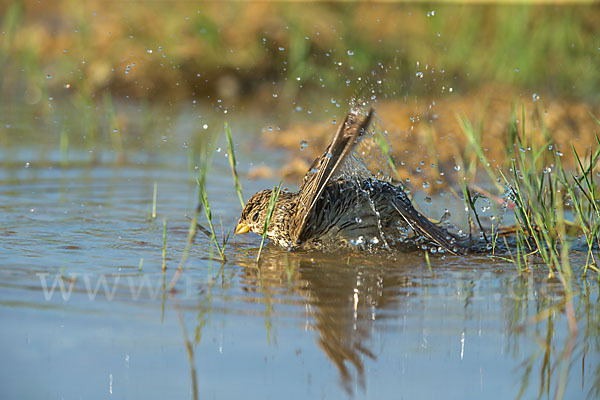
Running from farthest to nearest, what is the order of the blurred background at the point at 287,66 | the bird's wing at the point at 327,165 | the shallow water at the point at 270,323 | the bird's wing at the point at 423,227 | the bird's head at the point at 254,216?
1. the blurred background at the point at 287,66
2. the bird's head at the point at 254,216
3. the bird's wing at the point at 423,227
4. the bird's wing at the point at 327,165
5. the shallow water at the point at 270,323

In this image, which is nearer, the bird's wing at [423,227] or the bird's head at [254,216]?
the bird's wing at [423,227]

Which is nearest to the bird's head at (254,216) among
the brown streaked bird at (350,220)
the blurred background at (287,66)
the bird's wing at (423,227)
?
the brown streaked bird at (350,220)

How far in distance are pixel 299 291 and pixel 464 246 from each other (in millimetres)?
1609

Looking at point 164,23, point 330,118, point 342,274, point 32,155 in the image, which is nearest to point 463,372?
point 342,274

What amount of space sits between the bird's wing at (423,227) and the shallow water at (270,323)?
213 millimetres

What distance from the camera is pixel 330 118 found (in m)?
10.5

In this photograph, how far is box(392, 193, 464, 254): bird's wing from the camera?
226 inches

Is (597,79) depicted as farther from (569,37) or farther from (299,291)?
(299,291)

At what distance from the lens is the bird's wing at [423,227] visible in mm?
5732

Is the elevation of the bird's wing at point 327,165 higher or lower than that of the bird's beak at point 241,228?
higher

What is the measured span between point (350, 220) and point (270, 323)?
1.90 m

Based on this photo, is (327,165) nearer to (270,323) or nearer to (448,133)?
(270,323)

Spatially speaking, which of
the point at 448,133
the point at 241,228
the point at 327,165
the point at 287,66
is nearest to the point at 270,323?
the point at 327,165

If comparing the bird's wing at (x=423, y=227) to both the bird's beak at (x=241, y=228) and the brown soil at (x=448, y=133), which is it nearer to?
the bird's beak at (x=241, y=228)
